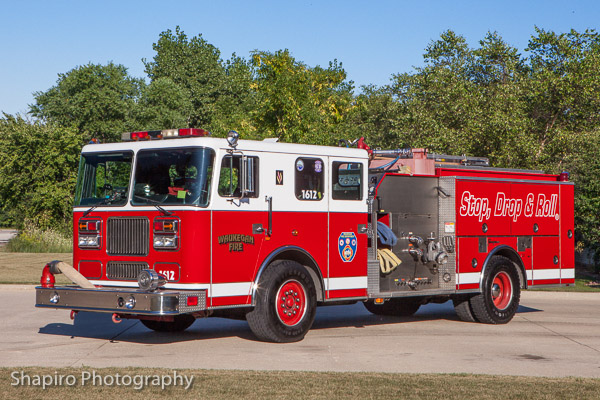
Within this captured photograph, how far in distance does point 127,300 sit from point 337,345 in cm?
307

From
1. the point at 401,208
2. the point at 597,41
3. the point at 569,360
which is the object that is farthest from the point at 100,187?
the point at 597,41

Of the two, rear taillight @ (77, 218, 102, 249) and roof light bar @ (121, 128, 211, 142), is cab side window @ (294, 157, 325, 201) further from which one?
rear taillight @ (77, 218, 102, 249)

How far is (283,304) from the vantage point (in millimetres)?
11156

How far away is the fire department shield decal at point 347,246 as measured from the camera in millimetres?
12062

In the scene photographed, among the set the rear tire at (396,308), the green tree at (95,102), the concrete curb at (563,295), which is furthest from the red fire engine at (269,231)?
the green tree at (95,102)

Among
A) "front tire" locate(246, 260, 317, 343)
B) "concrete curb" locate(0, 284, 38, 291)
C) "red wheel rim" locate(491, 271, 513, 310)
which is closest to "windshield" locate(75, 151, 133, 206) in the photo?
"front tire" locate(246, 260, 317, 343)

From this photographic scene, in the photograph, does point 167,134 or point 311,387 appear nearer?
point 311,387

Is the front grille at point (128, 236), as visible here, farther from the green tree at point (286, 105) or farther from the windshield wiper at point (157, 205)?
the green tree at point (286, 105)

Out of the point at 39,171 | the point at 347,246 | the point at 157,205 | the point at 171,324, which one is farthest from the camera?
the point at 39,171

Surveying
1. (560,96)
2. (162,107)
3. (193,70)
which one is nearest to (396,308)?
(560,96)

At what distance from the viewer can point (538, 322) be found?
48.6ft

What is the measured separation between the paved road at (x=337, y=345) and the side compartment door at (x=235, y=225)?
85 cm

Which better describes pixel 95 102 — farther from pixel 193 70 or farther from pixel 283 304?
pixel 283 304

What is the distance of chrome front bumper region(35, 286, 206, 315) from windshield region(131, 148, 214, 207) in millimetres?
1184
